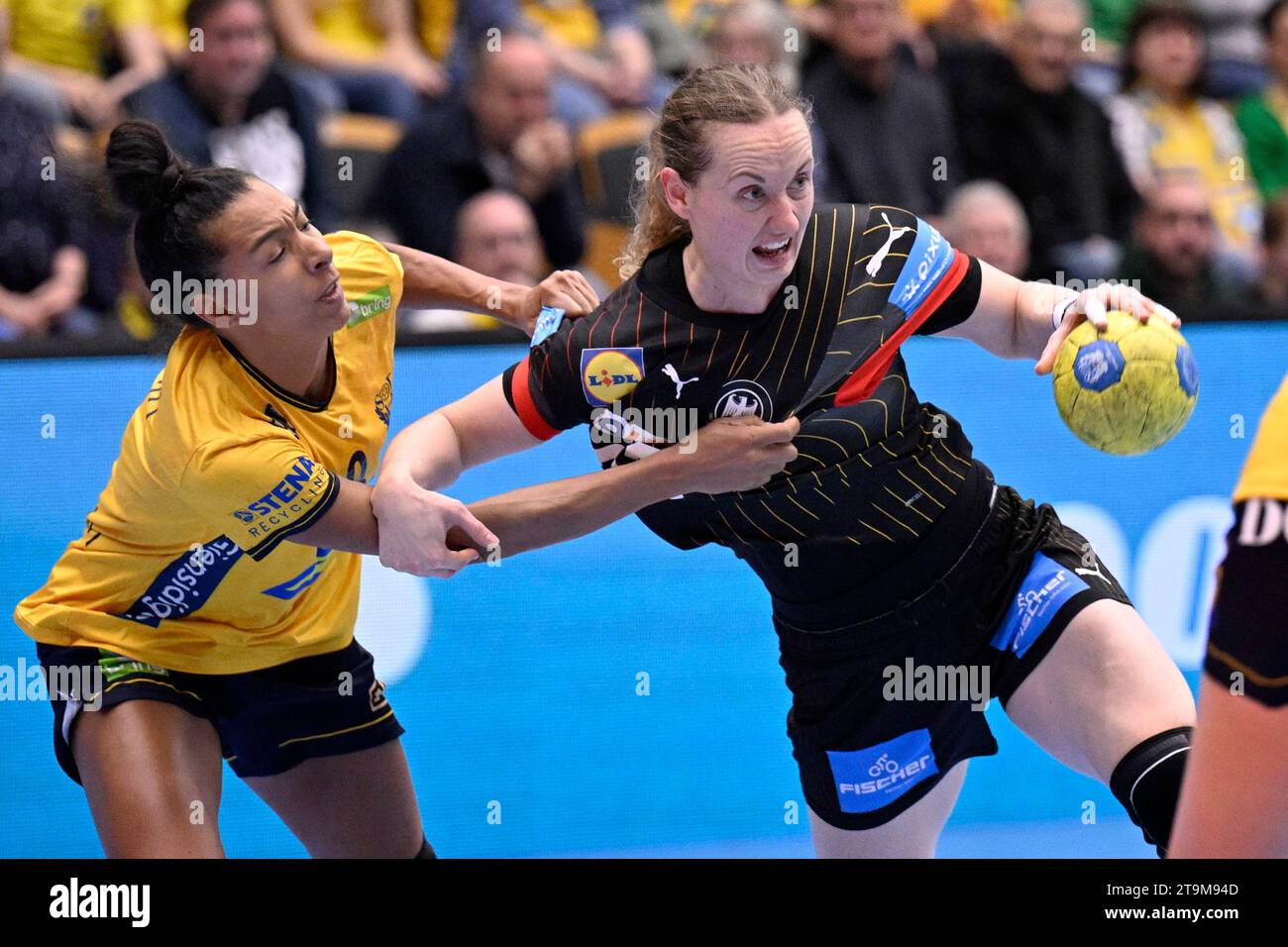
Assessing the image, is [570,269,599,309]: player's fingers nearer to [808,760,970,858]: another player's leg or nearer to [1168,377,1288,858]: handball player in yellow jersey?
[808,760,970,858]: another player's leg

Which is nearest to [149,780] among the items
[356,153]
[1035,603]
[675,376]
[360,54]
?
[675,376]

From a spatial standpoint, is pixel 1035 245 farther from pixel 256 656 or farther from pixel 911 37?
pixel 256 656

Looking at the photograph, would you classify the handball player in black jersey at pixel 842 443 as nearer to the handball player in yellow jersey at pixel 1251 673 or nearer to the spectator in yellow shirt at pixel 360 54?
the handball player in yellow jersey at pixel 1251 673

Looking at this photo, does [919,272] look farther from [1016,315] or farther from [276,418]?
[276,418]

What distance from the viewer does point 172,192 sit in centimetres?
304

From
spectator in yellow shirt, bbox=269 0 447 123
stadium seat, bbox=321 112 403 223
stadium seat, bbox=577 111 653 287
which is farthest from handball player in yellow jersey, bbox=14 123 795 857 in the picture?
spectator in yellow shirt, bbox=269 0 447 123

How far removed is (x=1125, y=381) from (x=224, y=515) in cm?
161

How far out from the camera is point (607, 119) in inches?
249

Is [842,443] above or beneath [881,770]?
above

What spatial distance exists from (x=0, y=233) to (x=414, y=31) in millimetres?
1953

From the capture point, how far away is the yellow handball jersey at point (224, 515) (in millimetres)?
2918

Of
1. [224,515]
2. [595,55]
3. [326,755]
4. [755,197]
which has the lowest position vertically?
[326,755]

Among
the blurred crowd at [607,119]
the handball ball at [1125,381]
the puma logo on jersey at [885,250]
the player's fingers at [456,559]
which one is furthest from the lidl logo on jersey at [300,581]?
the blurred crowd at [607,119]

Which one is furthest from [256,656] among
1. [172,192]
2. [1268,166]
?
[1268,166]
